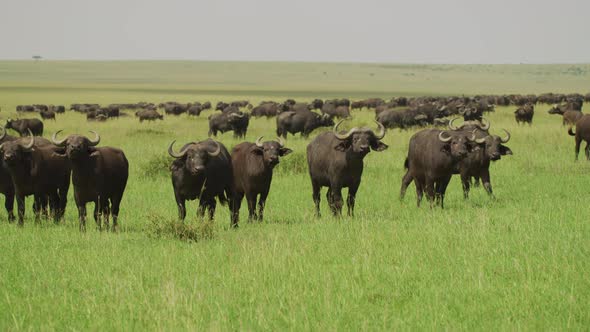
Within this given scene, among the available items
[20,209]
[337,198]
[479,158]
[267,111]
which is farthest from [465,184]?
[267,111]

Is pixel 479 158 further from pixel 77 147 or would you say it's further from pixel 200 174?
pixel 77 147

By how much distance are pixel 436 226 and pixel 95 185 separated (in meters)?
5.34

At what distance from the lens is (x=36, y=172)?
11469 mm

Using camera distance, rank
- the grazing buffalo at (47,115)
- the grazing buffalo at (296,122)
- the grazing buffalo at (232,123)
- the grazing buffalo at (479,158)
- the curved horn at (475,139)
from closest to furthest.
A: the curved horn at (475,139), the grazing buffalo at (479,158), the grazing buffalo at (296,122), the grazing buffalo at (232,123), the grazing buffalo at (47,115)

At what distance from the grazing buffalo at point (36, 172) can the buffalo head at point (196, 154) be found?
1991 mm

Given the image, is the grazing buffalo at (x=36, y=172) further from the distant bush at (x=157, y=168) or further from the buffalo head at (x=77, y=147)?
the distant bush at (x=157, y=168)

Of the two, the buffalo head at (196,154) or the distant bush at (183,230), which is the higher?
the buffalo head at (196,154)

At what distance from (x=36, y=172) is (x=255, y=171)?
365 cm

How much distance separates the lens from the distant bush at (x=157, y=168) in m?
17.8

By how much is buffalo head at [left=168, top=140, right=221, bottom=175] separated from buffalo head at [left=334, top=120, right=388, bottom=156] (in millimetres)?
2206

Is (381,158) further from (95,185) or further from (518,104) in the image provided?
(518,104)

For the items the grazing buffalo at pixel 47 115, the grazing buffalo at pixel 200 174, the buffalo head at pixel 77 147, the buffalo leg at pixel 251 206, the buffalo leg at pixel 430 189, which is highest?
the buffalo head at pixel 77 147

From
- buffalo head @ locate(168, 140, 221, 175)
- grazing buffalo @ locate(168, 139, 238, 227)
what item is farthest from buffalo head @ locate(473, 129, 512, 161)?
buffalo head @ locate(168, 140, 221, 175)

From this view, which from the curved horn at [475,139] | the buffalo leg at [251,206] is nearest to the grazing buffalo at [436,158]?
the curved horn at [475,139]
